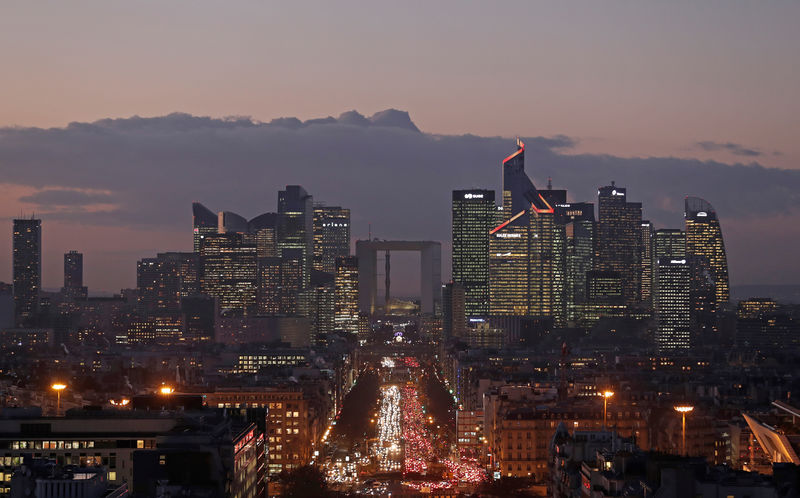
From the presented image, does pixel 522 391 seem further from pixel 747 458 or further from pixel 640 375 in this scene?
pixel 640 375

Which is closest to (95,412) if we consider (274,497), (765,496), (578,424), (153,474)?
(153,474)

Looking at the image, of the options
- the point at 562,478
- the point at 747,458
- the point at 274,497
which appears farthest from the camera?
the point at 747,458

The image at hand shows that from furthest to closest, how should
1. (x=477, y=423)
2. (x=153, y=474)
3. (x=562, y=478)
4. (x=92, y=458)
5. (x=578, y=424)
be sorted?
(x=477, y=423), (x=578, y=424), (x=562, y=478), (x=92, y=458), (x=153, y=474)

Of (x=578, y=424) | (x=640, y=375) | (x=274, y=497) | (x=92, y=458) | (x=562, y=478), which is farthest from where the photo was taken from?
(x=640, y=375)

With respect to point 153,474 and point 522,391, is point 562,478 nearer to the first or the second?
point 153,474

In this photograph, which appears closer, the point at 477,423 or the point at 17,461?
the point at 17,461

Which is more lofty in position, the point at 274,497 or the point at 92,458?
the point at 92,458

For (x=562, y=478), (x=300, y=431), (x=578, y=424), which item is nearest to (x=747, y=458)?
(x=578, y=424)

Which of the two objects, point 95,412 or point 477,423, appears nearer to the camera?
point 95,412

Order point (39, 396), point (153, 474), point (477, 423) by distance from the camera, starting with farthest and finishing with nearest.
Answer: point (477, 423)
point (39, 396)
point (153, 474)
